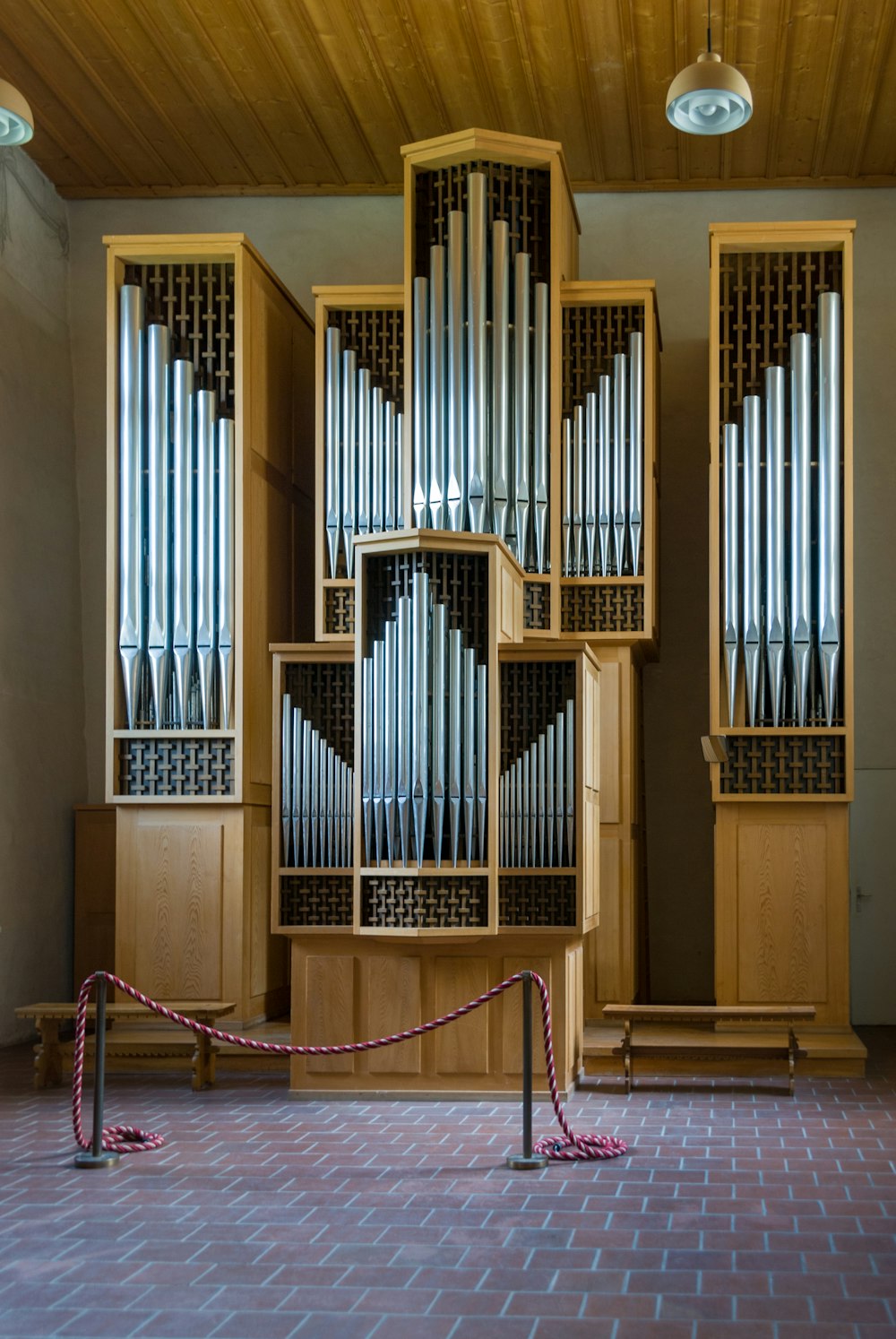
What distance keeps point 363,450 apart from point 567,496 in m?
1.35

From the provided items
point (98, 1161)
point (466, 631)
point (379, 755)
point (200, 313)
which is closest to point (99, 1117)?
point (98, 1161)

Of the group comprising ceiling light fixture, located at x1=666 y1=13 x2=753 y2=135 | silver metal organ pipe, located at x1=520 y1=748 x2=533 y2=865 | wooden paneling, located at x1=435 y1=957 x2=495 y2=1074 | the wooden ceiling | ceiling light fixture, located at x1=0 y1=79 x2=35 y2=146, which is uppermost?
the wooden ceiling

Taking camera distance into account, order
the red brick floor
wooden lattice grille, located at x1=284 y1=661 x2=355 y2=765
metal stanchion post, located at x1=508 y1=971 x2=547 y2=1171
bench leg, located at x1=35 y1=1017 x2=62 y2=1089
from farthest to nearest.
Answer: wooden lattice grille, located at x1=284 y1=661 x2=355 y2=765
bench leg, located at x1=35 y1=1017 x2=62 y2=1089
metal stanchion post, located at x1=508 y1=971 x2=547 y2=1171
the red brick floor

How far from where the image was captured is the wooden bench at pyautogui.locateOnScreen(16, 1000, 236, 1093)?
28.0 ft

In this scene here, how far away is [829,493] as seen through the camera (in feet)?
32.1

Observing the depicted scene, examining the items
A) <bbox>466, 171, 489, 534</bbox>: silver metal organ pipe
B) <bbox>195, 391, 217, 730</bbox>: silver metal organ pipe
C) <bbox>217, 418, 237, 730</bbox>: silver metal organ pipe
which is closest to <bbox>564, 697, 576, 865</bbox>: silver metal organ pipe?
<bbox>466, 171, 489, 534</bbox>: silver metal organ pipe

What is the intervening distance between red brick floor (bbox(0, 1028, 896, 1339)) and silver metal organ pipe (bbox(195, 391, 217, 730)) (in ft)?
8.82

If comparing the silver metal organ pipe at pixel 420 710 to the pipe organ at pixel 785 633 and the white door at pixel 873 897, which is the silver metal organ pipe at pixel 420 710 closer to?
the pipe organ at pixel 785 633

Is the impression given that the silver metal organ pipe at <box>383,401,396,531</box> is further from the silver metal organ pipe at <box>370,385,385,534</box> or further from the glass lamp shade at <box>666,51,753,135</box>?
the glass lamp shade at <box>666,51,753,135</box>

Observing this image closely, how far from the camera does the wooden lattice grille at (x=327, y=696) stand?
8742mm

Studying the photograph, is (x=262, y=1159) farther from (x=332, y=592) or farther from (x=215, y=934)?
(x=332, y=592)

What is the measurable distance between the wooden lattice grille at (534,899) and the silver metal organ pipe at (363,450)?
278 cm

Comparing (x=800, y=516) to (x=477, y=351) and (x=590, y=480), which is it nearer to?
(x=590, y=480)

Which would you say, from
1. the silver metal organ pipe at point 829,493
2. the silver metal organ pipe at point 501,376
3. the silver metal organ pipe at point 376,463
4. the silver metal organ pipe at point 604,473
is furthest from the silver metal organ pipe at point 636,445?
the silver metal organ pipe at point 376,463
